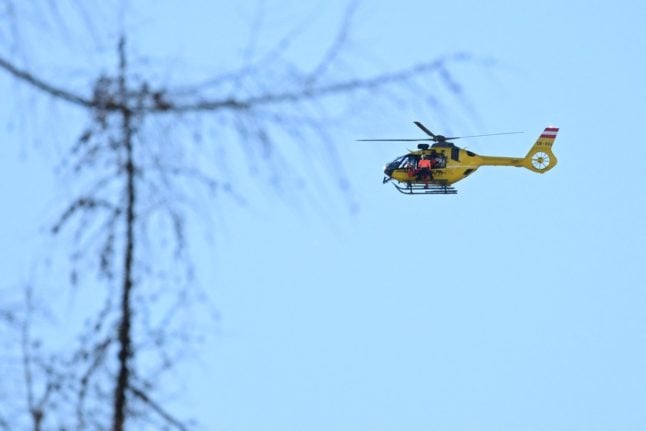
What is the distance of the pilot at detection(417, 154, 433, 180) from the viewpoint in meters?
48.7

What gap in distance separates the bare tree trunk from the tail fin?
176 feet

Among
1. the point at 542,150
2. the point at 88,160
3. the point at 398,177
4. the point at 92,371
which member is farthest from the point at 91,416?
the point at 542,150

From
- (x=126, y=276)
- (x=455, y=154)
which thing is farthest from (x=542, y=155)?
(x=126, y=276)

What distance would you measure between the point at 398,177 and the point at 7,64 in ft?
152

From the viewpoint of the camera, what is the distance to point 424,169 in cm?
4881

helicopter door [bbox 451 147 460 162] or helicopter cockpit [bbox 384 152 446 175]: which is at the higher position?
helicopter door [bbox 451 147 460 162]

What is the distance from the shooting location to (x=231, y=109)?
285cm

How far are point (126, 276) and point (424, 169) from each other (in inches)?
1812

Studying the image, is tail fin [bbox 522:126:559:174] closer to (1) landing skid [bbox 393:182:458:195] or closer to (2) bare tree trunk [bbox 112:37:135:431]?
(1) landing skid [bbox 393:182:458:195]

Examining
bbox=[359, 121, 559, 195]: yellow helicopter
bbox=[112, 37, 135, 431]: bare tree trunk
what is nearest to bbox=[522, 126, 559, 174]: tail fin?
bbox=[359, 121, 559, 195]: yellow helicopter

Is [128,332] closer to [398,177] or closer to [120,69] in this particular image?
[120,69]

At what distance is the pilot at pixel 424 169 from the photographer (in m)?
48.7

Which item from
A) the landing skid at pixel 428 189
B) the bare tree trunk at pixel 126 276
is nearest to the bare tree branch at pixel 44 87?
the bare tree trunk at pixel 126 276

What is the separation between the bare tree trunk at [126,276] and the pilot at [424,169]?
150 ft
